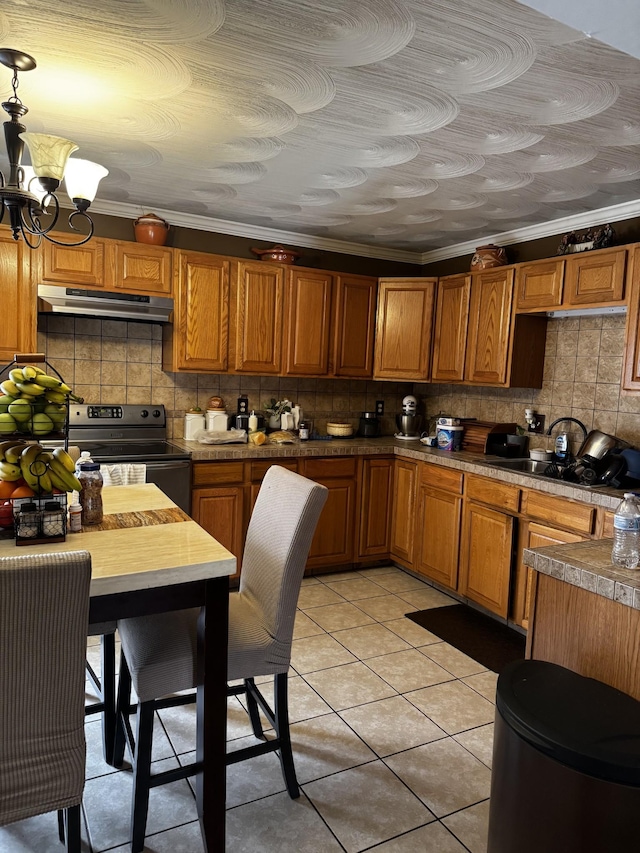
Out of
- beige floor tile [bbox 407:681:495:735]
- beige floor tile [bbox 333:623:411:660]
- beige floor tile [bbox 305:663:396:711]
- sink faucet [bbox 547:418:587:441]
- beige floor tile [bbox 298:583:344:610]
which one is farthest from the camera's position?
beige floor tile [bbox 298:583:344:610]

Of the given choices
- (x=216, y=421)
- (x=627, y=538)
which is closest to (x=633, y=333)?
(x=627, y=538)

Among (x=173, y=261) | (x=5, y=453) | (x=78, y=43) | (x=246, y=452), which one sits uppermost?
(x=78, y=43)

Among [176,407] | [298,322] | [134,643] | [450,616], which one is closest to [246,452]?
[176,407]

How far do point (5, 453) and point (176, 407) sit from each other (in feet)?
8.31

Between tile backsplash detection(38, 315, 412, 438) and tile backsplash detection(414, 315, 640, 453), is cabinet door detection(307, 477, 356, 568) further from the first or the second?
tile backsplash detection(414, 315, 640, 453)

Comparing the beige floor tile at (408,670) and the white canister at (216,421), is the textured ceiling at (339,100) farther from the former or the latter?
the beige floor tile at (408,670)

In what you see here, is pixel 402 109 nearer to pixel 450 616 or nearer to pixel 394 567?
pixel 450 616

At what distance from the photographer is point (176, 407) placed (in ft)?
13.5

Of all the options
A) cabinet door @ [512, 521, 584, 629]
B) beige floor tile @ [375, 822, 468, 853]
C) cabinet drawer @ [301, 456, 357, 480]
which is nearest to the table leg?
beige floor tile @ [375, 822, 468, 853]

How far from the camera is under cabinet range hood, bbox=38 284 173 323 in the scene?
3.34m

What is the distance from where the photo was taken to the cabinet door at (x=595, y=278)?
120 inches

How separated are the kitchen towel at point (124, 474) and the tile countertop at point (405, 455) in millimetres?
348

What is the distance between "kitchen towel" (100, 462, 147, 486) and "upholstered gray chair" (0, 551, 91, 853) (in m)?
2.14

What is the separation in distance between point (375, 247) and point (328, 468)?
188 centimetres
